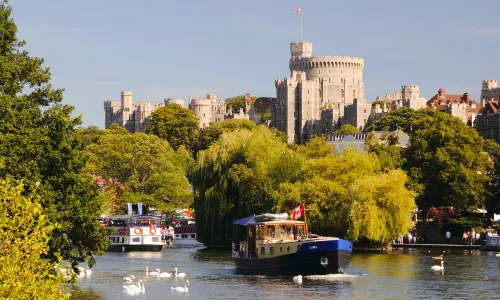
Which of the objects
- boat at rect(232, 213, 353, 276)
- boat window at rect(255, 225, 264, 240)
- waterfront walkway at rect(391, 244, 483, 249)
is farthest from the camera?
waterfront walkway at rect(391, 244, 483, 249)

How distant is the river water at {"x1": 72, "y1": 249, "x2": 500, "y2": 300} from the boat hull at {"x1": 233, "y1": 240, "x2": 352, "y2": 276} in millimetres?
475

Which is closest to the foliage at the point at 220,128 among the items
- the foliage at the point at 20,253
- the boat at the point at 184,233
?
the boat at the point at 184,233

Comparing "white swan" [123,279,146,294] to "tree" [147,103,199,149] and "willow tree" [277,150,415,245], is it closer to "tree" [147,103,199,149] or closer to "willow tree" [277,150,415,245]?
"willow tree" [277,150,415,245]

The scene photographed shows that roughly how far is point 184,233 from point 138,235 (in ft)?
74.8

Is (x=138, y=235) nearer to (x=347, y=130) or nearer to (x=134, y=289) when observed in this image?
(x=134, y=289)

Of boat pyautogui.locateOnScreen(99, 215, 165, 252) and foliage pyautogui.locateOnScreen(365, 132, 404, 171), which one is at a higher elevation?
foliage pyautogui.locateOnScreen(365, 132, 404, 171)

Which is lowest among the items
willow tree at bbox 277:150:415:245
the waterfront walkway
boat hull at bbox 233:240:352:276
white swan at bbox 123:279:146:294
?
white swan at bbox 123:279:146:294

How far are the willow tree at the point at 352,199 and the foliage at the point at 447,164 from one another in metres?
11.7

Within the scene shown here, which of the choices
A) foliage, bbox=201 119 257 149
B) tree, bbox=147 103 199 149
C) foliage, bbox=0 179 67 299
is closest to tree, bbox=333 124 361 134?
foliage, bbox=201 119 257 149

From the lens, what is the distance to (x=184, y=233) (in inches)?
4181

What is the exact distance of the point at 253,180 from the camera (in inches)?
2980

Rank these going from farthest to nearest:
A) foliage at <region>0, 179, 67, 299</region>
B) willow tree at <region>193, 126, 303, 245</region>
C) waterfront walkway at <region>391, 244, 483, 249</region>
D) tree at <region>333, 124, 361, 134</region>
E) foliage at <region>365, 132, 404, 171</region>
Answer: tree at <region>333, 124, 361, 134</region>, foliage at <region>365, 132, 404, 171</region>, waterfront walkway at <region>391, 244, 483, 249</region>, willow tree at <region>193, 126, 303, 245</region>, foliage at <region>0, 179, 67, 299</region>

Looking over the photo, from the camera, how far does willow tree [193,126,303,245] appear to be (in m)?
75.6

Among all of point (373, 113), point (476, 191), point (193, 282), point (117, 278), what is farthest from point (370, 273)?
point (373, 113)
